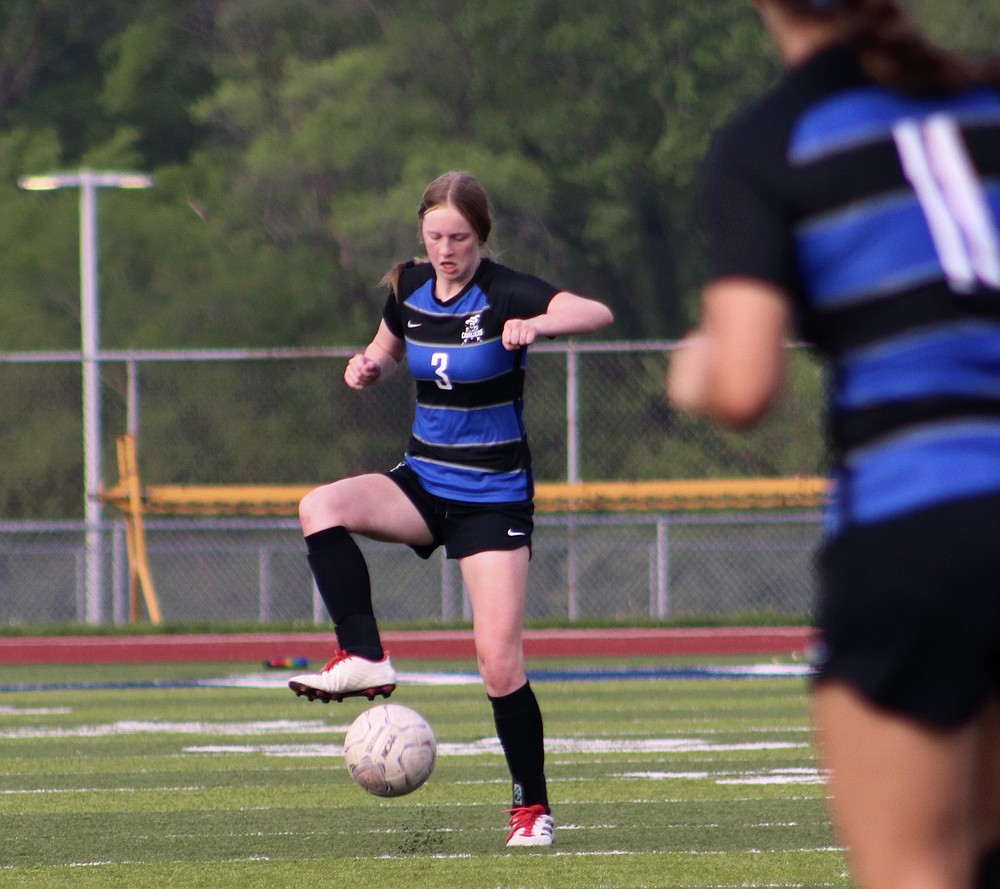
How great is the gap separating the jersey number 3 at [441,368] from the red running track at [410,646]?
9.52m

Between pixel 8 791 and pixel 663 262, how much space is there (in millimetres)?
31466

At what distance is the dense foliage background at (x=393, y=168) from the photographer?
37219mm

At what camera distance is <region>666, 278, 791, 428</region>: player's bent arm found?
8.21 feet

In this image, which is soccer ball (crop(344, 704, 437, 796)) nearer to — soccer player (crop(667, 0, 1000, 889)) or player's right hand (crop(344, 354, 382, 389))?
player's right hand (crop(344, 354, 382, 389))

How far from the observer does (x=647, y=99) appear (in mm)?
39094

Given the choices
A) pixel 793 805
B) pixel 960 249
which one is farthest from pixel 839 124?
pixel 793 805

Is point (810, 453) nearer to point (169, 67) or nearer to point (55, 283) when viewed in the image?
point (55, 283)

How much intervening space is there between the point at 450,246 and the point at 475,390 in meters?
0.43

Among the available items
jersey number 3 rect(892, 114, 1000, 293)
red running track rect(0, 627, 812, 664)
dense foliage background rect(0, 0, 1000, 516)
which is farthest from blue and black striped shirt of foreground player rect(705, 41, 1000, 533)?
dense foliage background rect(0, 0, 1000, 516)

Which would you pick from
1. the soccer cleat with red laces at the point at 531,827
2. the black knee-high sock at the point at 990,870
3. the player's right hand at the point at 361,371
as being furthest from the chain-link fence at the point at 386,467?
the black knee-high sock at the point at 990,870

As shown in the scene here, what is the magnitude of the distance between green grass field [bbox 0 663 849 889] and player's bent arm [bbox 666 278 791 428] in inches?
125

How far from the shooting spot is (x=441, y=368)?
6.45 m

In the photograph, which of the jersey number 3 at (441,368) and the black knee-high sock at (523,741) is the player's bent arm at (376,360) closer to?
the jersey number 3 at (441,368)

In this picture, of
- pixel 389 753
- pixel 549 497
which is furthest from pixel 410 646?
pixel 389 753
